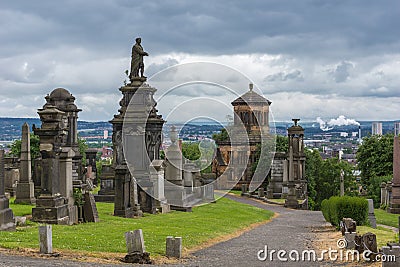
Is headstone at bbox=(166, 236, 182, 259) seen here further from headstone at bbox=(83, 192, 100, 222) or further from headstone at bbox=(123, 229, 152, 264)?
headstone at bbox=(83, 192, 100, 222)

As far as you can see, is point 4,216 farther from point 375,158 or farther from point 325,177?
point 325,177

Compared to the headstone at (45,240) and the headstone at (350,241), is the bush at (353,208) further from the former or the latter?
the headstone at (45,240)

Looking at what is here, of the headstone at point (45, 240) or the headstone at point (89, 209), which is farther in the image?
the headstone at point (89, 209)

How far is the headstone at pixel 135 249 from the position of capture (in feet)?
48.3

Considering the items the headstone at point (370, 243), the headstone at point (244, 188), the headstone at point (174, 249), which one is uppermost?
the headstone at point (370, 243)

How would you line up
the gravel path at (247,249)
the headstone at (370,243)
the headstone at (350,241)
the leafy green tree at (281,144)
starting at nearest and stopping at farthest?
the gravel path at (247,249), the headstone at (370,243), the headstone at (350,241), the leafy green tree at (281,144)

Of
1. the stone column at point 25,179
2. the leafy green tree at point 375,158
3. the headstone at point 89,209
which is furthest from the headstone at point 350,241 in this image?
the leafy green tree at point 375,158

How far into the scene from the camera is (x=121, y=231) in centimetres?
2000

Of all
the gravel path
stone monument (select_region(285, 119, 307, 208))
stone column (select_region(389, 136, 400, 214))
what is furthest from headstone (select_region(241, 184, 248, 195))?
the gravel path

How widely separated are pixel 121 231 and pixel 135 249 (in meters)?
5.23

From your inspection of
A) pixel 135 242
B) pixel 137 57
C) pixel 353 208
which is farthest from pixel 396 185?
pixel 135 242

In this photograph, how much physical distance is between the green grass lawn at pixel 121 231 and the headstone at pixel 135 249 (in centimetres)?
141

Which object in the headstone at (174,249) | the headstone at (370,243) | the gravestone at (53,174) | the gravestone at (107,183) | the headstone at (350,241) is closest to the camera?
the headstone at (370,243)

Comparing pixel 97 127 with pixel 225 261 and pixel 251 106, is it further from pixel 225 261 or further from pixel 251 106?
pixel 225 261
